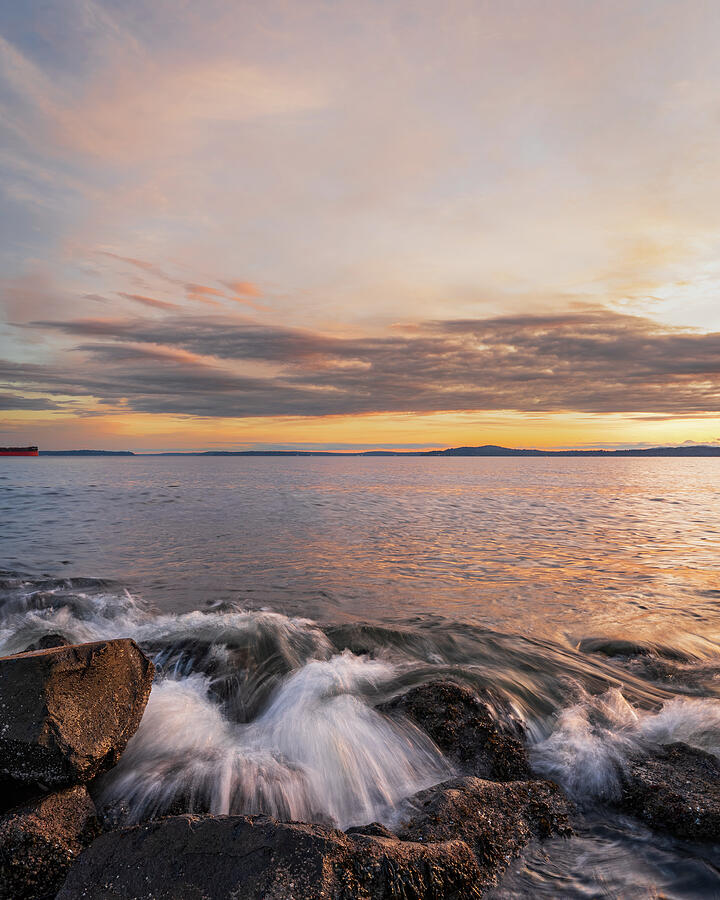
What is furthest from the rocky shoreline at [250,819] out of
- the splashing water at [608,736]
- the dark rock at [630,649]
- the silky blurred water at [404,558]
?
the silky blurred water at [404,558]

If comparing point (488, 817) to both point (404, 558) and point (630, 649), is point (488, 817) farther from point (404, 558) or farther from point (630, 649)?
point (404, 558)

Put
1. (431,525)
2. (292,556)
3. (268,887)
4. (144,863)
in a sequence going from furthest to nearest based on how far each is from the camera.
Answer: (431,525) < (292,556) < (144,863) < (268,887)

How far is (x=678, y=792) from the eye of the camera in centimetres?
506

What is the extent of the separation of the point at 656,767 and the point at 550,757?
3.67ft

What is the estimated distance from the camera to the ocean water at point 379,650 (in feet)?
16.8

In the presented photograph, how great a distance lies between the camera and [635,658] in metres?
9.61

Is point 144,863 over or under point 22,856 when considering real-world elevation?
over

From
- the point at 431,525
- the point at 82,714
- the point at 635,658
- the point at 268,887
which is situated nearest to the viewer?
the point at 268,887

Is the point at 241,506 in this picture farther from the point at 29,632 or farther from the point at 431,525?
the point at 29,632

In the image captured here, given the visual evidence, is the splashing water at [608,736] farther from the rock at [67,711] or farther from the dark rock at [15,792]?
the dark rock at [15,792]

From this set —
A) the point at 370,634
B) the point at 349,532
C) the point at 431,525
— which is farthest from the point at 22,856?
the point at 431,525

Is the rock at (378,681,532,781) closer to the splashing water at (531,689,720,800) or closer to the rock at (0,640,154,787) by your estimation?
the splashing water at (531,689,720,800)

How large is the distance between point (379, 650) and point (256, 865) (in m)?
6.86

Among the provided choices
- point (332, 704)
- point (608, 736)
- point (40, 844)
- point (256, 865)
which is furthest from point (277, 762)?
point (608, 736)
